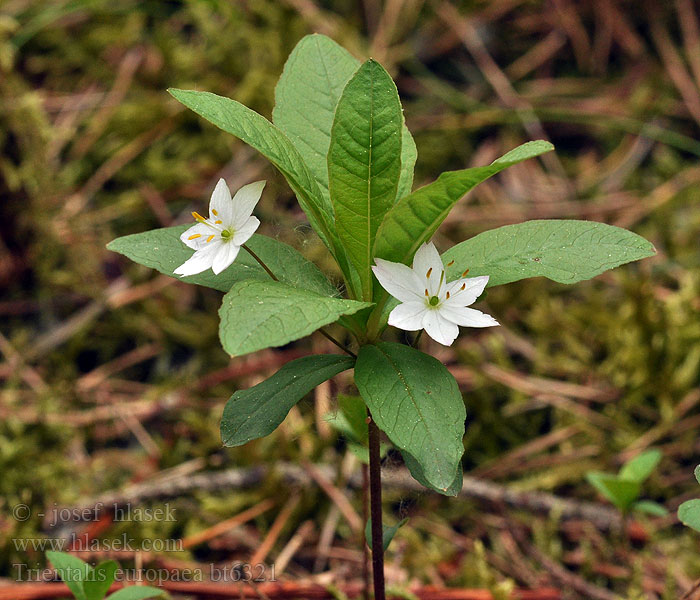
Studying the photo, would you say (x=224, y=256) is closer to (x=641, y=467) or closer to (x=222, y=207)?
(x=222, y=207)

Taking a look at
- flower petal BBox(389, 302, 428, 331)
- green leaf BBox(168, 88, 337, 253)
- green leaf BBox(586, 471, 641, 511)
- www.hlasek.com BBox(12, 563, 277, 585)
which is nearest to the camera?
green leaf BBox(168, 88, 337, 253)

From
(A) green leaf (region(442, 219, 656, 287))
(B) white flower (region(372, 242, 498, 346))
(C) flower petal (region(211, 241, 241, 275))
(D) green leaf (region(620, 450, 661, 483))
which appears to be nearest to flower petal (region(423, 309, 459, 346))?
(B) white flower (region(372, 242, 498, 346))

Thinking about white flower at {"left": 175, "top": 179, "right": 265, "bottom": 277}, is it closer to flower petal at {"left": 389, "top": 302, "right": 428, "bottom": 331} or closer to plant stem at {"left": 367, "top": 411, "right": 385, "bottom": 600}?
flower petal at {"left": 389, "top": 302, "right": 428, "bottom": 331}

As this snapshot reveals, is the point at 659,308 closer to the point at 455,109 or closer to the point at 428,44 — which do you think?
the point at 455,109

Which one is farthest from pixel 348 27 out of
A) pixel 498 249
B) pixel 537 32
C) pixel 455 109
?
pixel 498 249

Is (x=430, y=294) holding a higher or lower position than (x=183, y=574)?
higher

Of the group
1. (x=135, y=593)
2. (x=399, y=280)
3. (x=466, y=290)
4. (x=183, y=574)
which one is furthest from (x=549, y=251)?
(x=183, y=574)
